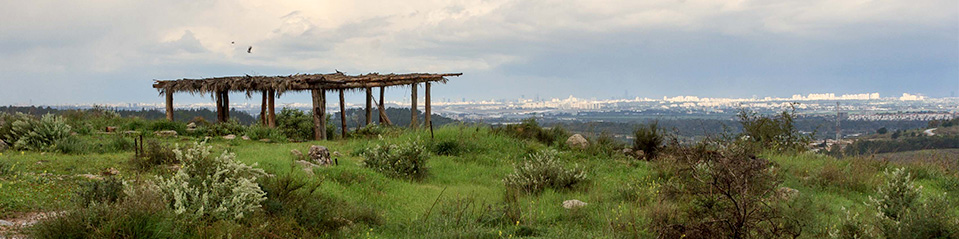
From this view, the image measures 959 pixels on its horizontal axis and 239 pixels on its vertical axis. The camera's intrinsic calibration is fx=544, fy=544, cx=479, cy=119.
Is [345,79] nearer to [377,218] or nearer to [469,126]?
[469,126]

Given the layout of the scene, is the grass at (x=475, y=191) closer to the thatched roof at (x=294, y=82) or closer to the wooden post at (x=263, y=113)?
the thatched roof at (x=294, y=82)

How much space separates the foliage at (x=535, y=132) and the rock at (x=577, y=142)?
0.28 m

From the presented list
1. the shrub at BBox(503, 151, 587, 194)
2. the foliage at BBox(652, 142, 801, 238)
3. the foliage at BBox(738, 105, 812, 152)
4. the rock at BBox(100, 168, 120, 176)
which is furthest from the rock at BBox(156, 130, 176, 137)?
the foliage at BBox(738, 105, 812, 152)

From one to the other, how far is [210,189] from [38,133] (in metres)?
8.15

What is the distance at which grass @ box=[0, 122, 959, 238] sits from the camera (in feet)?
18.1

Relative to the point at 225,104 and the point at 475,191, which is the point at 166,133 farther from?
the point at 475,191

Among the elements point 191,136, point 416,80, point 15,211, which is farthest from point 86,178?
point 416,80

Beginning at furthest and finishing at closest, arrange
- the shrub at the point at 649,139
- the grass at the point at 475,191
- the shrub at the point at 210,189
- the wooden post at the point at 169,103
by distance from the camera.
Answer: the wooden post at the point at 169,103 < the shrub at the point at 649,139 < the grass at the point at 475,191 < the shrub at the point at 210,189

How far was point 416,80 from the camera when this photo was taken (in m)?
19.1

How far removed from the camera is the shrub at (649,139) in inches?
555

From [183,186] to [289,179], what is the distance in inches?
50.7

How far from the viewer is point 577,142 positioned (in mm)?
14602

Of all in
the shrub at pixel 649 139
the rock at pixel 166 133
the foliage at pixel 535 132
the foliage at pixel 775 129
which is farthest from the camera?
the foliage at pixel 535 132

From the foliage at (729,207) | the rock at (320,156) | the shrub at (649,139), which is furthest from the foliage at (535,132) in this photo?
the foliage at (729,207)
